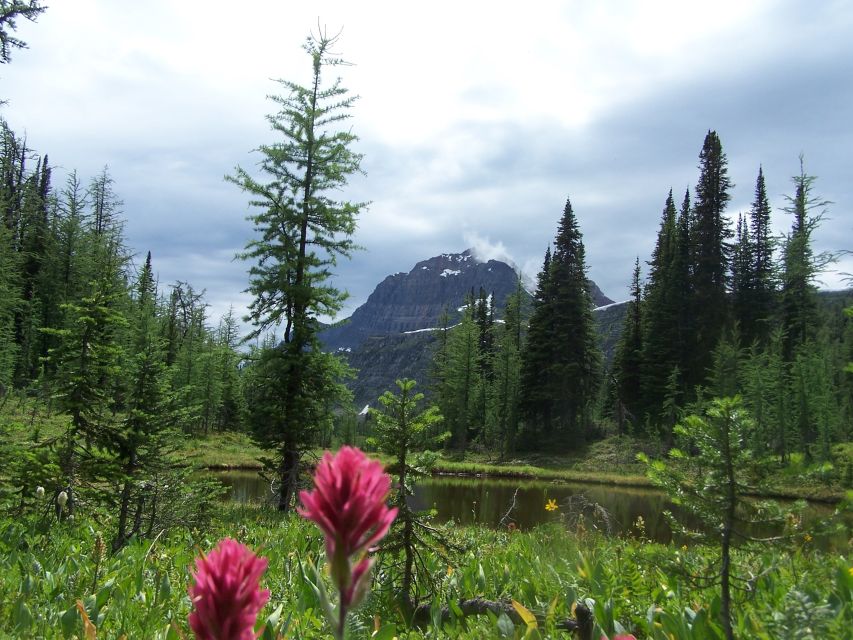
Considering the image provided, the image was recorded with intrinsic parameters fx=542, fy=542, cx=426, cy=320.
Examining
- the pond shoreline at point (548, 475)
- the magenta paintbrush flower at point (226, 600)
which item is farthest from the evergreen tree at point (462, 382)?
the magenta paintbrush flower at point (226, 600)

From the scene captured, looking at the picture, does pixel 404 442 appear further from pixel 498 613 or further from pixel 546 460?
pixel 546 460

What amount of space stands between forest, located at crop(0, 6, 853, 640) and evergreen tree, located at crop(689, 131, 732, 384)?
11.6 inches

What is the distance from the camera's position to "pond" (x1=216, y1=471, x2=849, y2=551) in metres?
15.1

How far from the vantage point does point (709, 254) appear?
51.9 meters

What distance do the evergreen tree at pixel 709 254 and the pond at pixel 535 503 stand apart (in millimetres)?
24765

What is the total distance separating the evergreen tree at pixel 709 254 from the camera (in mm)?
50281

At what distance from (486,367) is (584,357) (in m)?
19.7

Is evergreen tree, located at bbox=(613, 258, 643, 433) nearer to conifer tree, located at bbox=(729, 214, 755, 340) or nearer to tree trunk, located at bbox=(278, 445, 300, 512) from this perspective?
conifer tree, located at bbox=(729, 214, 755, 340)

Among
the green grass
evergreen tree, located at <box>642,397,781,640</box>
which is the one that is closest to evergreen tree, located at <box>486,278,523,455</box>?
the green grass

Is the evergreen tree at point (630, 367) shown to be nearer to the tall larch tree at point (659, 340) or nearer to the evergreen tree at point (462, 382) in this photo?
the tall larch tree at point (659, 340)

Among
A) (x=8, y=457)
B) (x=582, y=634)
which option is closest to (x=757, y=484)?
(x=582, y=634)

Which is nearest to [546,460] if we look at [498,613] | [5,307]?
[5,307]

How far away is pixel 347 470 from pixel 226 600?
1.00 feet

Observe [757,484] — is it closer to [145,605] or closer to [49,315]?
[145,605]
